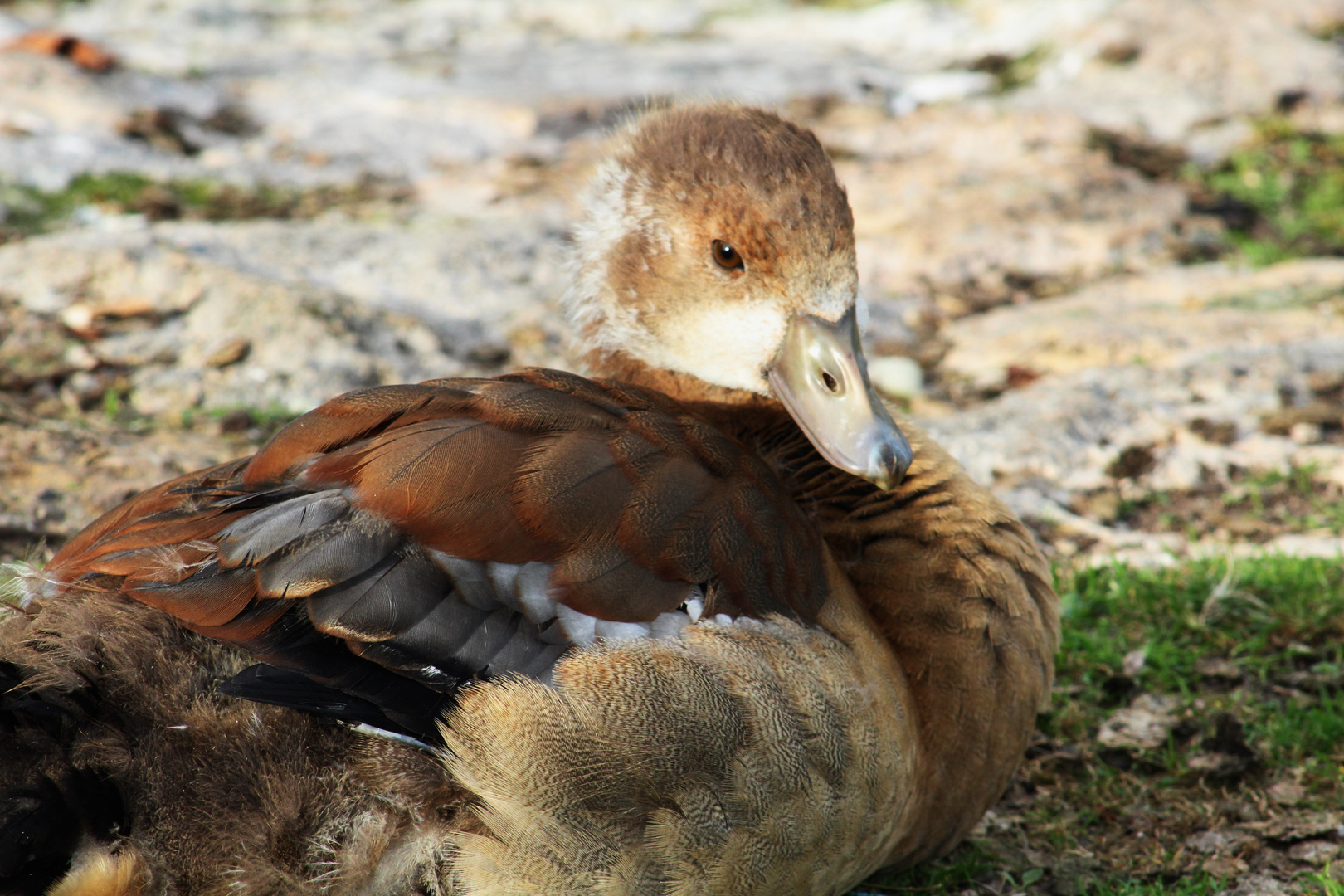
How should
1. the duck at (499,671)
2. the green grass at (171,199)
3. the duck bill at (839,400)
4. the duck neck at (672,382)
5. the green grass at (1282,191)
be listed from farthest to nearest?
the green grass at (1282,191), the green grass at (171,199), the duck neck at (672,382), the duck bill at (839,400), the duck at (499,671)

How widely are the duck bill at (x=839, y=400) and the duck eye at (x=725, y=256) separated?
0.70 ft

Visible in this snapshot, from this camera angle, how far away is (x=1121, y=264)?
626 centimetres

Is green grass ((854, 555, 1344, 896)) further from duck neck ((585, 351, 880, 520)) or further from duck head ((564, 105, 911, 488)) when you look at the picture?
duck head ((564, 105, 911, 488))

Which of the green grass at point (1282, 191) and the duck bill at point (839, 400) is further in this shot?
the green grass at point (1282, 191)

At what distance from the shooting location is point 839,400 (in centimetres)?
283

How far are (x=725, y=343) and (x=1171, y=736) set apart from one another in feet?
5.32

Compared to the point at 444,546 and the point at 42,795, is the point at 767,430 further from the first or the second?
the point at 42,795

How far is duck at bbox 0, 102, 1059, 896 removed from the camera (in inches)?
83.1

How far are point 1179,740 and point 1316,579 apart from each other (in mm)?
803

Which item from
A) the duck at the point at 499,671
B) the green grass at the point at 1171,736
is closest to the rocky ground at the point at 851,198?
the green grass at the point at 1171,736

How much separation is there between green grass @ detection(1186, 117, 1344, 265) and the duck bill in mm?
4311

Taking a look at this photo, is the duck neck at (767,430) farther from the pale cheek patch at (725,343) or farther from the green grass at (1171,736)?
the green grass at (1171,736)

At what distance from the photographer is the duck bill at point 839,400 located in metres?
2.71

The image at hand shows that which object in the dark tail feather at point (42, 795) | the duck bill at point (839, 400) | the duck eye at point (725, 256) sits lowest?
the dark tail feather at point (42, 795)
